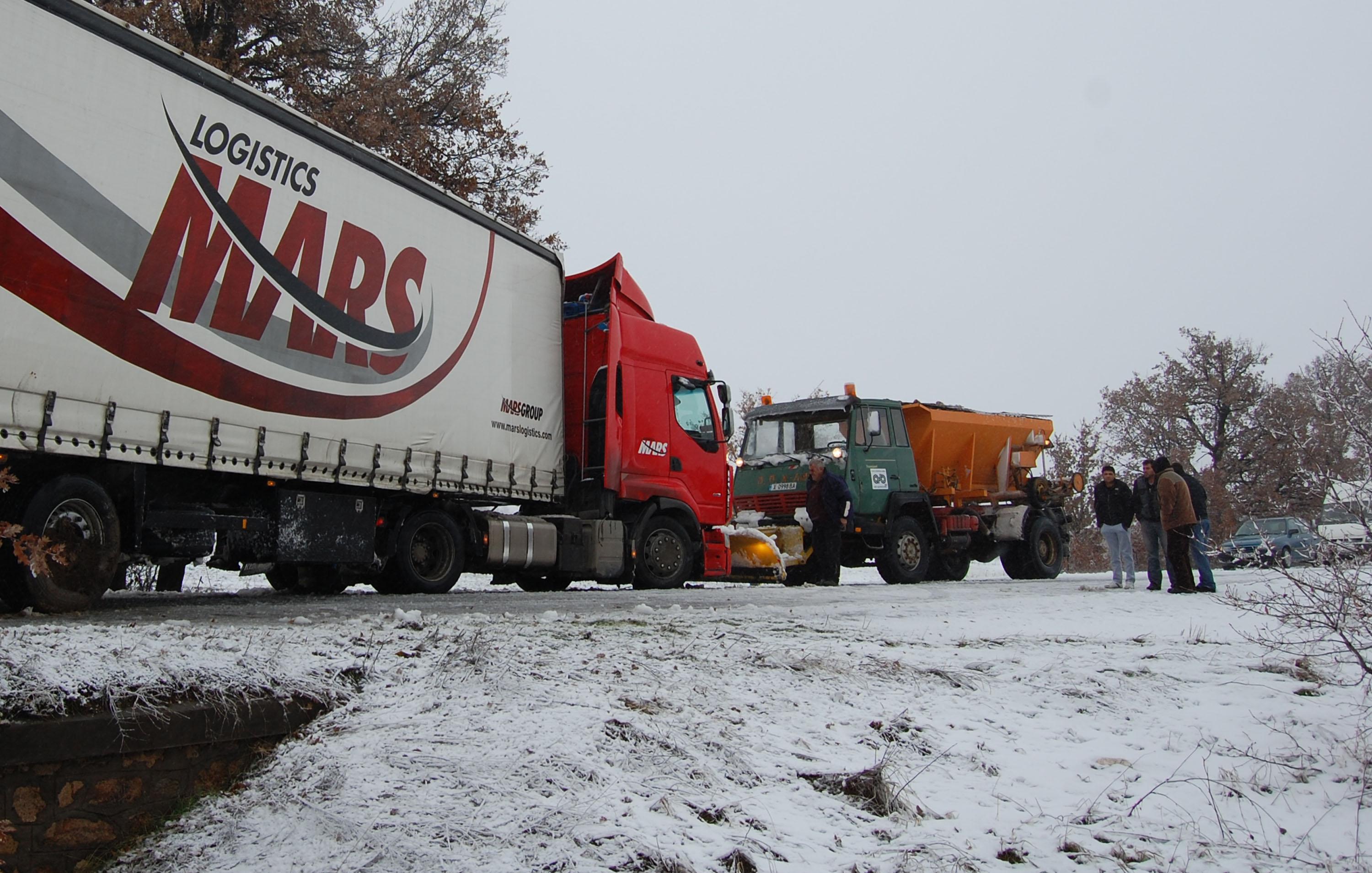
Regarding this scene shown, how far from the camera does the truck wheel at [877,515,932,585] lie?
16.2 meters

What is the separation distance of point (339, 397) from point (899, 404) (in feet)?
32.8

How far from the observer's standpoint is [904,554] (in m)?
16.5

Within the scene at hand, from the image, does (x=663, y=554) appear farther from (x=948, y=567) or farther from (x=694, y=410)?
(x=948, y=567)

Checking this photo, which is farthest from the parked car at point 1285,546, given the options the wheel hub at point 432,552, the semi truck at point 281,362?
the wheel hub at point 432,552

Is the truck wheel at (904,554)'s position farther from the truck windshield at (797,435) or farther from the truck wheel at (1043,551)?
the truck wheel at (1043,551)

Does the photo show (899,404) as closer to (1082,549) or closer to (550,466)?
(550,466)

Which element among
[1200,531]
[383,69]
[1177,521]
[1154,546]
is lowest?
[1154,546]

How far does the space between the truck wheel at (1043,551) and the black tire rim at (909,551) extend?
3074mm

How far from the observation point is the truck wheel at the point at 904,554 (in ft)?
53.3

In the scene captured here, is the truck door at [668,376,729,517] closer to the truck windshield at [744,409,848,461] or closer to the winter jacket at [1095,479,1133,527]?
the truck windshield at [744,409,848,461]

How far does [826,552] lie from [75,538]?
32.2ft

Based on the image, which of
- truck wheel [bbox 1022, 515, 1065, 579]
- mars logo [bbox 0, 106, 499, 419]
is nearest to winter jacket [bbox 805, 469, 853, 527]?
truck wheel [bbox 1022, 515, 1065, 579]

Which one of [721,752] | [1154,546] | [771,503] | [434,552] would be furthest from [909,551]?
[721,752]

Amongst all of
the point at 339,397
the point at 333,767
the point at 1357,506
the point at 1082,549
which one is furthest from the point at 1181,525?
the point at 1082,549
